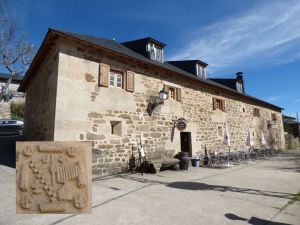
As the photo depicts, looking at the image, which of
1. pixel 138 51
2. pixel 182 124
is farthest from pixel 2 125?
pixel 182 124

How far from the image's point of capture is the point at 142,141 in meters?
9.96

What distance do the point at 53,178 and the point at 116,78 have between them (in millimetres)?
7883

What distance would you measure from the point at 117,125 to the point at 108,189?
3352mm

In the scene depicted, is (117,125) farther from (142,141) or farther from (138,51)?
(138,51)

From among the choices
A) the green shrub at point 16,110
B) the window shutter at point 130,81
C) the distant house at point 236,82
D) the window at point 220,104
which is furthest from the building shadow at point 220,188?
the green shrub at point 16,110

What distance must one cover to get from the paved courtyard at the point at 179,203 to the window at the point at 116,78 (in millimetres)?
3694

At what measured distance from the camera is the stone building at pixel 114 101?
796cm

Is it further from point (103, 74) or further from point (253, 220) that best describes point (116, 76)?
point (253, 220)

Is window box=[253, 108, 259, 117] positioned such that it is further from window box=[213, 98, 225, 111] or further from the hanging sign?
the hanging sign

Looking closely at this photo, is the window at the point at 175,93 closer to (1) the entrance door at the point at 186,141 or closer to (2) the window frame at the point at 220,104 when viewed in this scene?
(1) the entrance door at the point at 186,141

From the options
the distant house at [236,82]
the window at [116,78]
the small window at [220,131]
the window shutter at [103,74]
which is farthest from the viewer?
the distant house at [236,82]

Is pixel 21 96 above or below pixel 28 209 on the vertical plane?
above

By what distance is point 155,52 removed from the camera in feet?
41.5

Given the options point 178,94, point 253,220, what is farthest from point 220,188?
point 178,94
